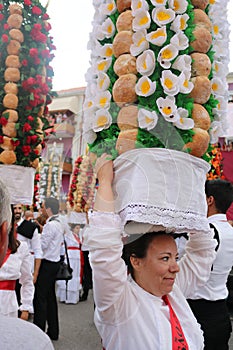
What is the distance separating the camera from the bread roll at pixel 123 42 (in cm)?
161

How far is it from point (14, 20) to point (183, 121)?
1.64 metres

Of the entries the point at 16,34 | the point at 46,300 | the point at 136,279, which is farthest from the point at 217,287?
the point at 46,300

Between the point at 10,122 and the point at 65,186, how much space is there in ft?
3.63

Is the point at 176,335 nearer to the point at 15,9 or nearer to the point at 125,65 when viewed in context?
the point at 125,65

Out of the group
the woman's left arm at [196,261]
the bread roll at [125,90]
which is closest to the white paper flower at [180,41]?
the bread roll at [125,90]

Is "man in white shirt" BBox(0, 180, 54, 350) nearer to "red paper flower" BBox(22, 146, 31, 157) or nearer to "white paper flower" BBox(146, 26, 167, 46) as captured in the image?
"white paper flower" BBox(146, 26, 167, 46)

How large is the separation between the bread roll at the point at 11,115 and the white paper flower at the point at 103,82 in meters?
1.12

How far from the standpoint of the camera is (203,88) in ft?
5.39

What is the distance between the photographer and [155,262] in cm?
177

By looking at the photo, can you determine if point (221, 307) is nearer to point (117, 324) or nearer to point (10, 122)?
point (117, 324)

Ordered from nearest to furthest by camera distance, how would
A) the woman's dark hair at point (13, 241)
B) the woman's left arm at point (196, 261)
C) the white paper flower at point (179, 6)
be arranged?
1. the white paper flower at point (179, 6)
2. the woman's left arm at point (196, 261)
3. the woman's dark hair at point (13, 241)

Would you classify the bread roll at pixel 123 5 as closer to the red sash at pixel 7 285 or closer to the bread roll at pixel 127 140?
the bread roll at pixel 127 140

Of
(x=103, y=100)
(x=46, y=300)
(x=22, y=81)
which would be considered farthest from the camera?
(x=46, y=300)

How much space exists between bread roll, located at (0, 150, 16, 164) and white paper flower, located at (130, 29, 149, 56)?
1.26 metres
